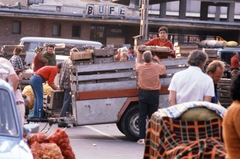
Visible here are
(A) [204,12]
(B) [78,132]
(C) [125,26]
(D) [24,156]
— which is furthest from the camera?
(A) [204,12]

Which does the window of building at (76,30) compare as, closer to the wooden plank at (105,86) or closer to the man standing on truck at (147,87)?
the wooden plank at (105,86)

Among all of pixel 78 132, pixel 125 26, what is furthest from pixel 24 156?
pixel 125 26

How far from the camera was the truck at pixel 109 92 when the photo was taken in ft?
47.9

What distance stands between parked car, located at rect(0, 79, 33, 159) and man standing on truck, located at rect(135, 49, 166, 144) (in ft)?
23.3

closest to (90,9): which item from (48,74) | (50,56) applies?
(50,56)

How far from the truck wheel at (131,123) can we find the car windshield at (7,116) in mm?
7686

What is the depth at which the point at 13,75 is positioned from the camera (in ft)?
32.2

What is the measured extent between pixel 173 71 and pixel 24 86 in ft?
20.7

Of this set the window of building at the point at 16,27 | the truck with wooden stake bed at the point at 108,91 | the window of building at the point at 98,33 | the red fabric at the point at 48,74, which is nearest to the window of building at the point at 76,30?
the window of building at the point at 98,33

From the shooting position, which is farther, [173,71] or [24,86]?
[24,86]

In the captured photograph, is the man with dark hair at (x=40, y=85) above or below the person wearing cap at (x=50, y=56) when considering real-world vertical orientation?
below

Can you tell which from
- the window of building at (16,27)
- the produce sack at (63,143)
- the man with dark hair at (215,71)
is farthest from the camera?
the window of building at (16,27)

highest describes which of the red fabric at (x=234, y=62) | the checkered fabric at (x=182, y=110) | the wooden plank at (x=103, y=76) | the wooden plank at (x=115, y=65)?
the checkered fabric at (x=182, y=110)

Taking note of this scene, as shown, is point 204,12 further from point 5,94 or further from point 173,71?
point 5,94
